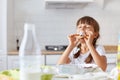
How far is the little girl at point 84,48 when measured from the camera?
2.08 meters

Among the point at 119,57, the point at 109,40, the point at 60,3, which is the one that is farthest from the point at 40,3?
the point at 119,57

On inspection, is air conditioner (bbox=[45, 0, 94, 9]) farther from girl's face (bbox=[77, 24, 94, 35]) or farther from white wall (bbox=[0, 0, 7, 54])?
girl's face (bbox=[77, 24, 94, 35])

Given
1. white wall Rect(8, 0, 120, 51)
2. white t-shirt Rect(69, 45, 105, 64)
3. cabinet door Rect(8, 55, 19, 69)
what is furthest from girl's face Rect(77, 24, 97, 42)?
white wall Rect(8, 0, 120, 51)

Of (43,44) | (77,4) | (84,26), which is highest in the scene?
(77,4)

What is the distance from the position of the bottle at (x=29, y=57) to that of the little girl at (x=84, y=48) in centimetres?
94

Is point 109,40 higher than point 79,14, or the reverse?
point 79,14

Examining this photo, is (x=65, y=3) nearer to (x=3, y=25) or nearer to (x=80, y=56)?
(x=3, y=25)

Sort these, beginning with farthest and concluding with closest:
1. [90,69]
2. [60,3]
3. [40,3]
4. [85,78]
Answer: [40,3] < [60,3] < [90,69] < [85,78]

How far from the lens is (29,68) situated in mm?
1083

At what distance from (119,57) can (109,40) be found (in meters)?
2.67

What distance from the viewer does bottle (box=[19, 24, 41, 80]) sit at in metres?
1.08

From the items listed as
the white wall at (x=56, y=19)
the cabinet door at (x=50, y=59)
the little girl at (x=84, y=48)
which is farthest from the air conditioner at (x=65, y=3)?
the little girl at (x=84, y=48)

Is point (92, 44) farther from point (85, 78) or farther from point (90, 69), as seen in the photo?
point (85, 78)

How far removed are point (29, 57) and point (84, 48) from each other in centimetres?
116
